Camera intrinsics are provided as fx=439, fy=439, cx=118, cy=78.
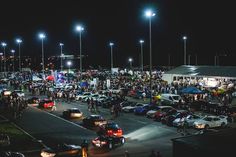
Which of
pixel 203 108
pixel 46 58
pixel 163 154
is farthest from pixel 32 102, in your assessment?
pixel 46 58

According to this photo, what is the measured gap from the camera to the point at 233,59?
130625mm

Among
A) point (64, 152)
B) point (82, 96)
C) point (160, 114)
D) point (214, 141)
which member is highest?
point (214, 141)

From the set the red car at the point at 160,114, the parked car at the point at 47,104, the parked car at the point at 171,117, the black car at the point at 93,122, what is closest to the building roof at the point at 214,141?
the parked car at the point at 171,117

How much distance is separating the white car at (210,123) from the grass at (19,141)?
12.4 metres

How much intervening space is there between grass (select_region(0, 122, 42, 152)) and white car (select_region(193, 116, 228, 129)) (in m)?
12.4

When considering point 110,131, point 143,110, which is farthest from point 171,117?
point 110,131

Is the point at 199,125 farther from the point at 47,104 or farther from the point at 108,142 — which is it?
the point at 47,104

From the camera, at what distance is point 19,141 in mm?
30359

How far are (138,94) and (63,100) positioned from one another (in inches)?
407

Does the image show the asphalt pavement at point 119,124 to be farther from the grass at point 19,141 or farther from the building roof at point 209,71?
the building roof at point 209,71

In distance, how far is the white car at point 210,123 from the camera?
110ft

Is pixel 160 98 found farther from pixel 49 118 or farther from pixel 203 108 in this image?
pixel 49 118

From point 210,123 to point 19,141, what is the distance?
47.6 feet

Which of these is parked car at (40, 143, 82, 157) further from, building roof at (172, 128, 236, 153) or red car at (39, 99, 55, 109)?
red car at (39, 99, 55, 109)
